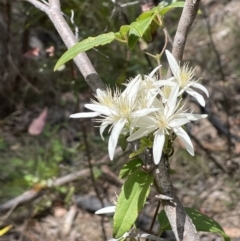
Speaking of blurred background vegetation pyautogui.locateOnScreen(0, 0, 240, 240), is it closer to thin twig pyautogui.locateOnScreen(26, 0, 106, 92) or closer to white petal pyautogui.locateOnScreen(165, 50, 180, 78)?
thin twig pyautogui.locateOnScreen(26, 0, 106, 92)

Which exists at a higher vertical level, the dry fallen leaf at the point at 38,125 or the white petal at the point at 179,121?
the dry fallen leaf at the point at 38,125

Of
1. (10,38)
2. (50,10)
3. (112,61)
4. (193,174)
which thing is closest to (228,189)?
(193,174)

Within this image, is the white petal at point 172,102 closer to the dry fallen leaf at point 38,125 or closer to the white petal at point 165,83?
the white petal at point 165,83

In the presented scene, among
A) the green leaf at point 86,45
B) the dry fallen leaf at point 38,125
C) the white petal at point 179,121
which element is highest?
the dry fallen leaf at point 38,125

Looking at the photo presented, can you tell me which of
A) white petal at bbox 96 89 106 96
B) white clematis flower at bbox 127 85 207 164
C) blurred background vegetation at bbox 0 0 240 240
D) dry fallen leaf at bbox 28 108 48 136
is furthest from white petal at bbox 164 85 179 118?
dry fallen leaf at bbox 28 108 48 136

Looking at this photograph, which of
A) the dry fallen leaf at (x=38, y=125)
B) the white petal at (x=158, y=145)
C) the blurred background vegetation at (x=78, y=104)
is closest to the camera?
the white petal at (x=158, y=145)

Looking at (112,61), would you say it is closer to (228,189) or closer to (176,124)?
(228,189)

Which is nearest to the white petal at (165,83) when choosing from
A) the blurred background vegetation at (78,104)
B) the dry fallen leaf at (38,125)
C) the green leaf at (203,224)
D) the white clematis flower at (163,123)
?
the white clematis flower at (163,123)
